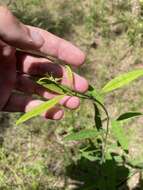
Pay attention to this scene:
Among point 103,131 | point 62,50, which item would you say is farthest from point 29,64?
point 103,131

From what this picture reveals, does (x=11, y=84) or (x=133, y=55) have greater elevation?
(x=133, y=55)

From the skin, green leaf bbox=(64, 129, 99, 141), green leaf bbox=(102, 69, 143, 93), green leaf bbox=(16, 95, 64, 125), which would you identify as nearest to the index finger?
the skin

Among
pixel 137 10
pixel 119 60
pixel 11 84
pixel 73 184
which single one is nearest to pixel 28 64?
pixel 11 84

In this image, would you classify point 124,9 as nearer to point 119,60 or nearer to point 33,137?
point 119,60

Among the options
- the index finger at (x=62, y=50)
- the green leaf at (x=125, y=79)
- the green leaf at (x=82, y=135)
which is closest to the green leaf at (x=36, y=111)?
the green leaf at (x=125, y=79)

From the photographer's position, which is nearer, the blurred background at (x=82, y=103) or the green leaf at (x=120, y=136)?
the green leaf at (x=120, y=136)

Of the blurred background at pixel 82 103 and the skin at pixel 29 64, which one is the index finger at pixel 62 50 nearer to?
the skin at pixel 29 64
